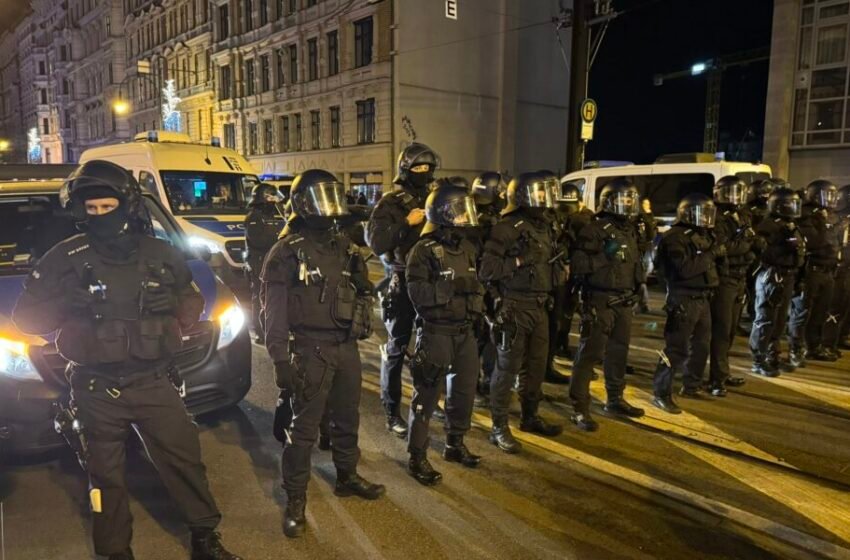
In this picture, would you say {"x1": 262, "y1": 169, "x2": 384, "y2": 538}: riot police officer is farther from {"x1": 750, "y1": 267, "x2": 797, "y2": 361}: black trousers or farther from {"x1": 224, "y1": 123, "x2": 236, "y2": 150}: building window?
{"x1": 224, "y1": 123, "x2": 236, "y2": 150}: building window

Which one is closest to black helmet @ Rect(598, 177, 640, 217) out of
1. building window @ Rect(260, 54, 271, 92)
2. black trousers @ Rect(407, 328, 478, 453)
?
black trousers @ Rect(407, 328, 478, 453)

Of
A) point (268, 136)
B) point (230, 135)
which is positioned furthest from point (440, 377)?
point (230, 135)

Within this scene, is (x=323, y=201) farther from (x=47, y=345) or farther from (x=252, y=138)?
(x=252, y=138)

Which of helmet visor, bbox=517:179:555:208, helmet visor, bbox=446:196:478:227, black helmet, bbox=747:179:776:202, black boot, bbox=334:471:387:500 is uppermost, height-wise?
black helmet, bbox=747:179:776:202

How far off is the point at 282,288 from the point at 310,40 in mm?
32566

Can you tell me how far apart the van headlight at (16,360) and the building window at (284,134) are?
33258 mm

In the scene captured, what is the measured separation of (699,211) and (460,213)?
8.76 ft

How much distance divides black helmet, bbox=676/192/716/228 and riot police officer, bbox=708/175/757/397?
0.53 meters

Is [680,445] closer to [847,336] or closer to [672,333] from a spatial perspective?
[672,333]

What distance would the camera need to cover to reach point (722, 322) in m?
6.24

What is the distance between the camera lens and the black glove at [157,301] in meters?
2.98

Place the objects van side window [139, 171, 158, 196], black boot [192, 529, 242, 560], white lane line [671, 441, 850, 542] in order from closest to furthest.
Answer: black boot [192, 529, 242, 560]
white lane line [671, 441, 850, 542]
van side window [139, 171, 158, 196]

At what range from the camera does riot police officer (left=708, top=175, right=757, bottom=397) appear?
20.2 feet

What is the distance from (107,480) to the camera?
9.66 feet
